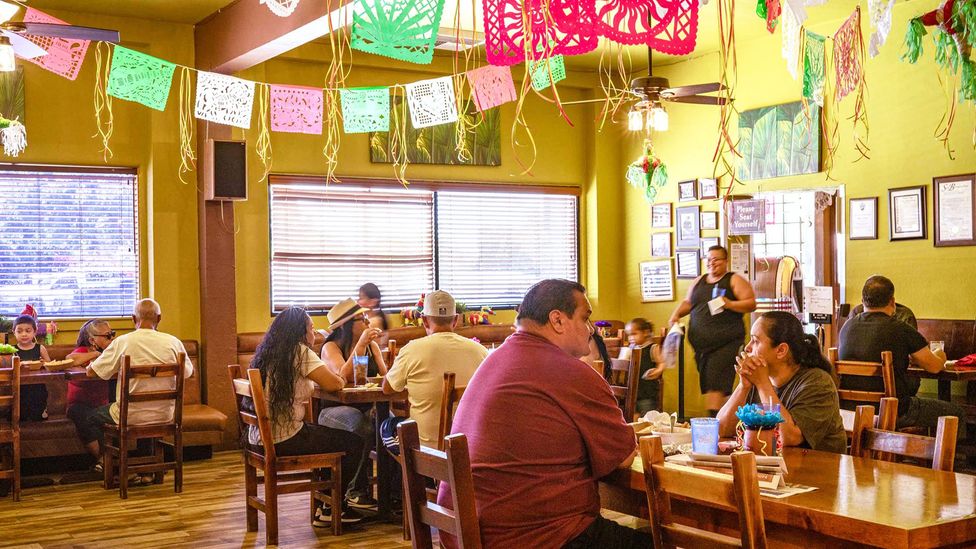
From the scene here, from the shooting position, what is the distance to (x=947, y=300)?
7816mm

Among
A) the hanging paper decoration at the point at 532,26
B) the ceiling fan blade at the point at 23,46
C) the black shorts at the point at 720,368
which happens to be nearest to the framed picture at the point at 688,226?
the black shorts at the point at 720,368

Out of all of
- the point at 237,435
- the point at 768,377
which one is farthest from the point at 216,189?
the point at 768,377

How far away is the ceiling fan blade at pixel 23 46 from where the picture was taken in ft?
18.1

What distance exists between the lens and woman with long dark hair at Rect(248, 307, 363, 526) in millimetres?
5422

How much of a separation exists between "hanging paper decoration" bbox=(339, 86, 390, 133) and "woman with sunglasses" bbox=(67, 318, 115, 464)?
2.43 meters

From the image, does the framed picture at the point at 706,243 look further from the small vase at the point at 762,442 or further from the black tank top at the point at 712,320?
the small vase at the point at 762,442

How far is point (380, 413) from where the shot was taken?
19.9ft

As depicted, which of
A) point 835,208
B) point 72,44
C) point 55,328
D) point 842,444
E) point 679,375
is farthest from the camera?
point 679,375

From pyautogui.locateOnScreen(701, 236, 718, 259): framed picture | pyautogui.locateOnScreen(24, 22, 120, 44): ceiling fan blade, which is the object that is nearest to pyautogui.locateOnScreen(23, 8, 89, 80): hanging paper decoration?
pyautogui.locateOnScreen(24, 22, 120, 44): ceiling fan blade

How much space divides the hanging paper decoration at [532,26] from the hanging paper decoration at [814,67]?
2.41 meters

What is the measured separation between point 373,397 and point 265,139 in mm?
4204

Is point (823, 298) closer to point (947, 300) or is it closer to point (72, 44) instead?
point (947, 300)

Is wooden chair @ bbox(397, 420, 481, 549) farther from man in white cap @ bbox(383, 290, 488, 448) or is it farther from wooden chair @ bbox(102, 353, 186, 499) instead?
wooden chair @ bbox(102, 353, 186, 499)

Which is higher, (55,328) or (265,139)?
(265,139)
